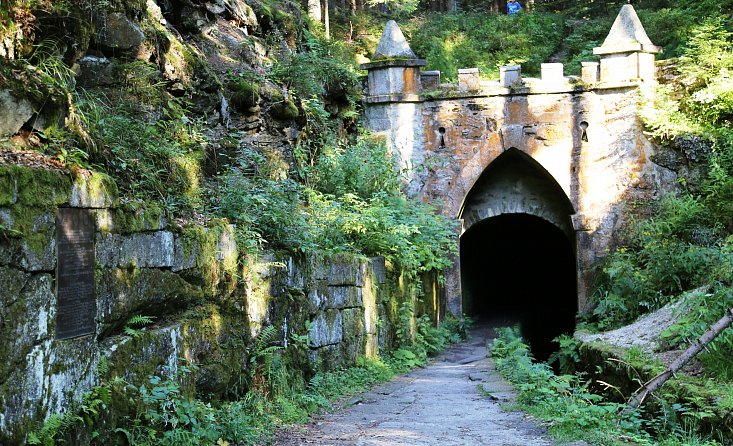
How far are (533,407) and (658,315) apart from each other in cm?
398

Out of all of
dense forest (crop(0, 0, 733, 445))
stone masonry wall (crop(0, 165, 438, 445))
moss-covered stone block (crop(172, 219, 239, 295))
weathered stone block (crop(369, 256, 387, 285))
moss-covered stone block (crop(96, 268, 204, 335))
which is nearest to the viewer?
stone masonry wall (crop(0, 165, 438, 445))

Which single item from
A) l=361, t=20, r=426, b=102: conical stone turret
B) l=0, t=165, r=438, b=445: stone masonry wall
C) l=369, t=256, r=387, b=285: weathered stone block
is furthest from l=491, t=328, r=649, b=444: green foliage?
l=361, t=20, r=426, b=102: conical stone turret

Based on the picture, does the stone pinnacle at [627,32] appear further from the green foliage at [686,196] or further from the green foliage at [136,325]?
the green foliage at [136,325]

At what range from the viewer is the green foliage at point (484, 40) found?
21.6 m

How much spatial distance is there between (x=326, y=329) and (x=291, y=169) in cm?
330

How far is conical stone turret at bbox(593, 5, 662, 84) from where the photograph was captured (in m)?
14.9

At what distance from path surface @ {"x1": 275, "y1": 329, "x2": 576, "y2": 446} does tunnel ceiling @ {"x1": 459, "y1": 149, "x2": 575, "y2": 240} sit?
732cm

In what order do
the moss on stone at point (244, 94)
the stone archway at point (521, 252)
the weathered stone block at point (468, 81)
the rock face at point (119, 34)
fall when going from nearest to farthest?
the rock face at point (119, 34), the moss on stone at point (244, 94), the weathered stone block at point (468, 81), the stone archway at point (521, 252)

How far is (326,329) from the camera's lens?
822cm

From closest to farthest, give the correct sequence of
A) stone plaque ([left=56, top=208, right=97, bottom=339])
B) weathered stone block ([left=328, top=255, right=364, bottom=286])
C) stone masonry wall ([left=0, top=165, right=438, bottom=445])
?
stone masonry wall ([left=0, top=165, right=438, bottom=445]) < stone plaque ([left=56, top=208, right=97, bottom=339]) < weathered stone block ([left=328, top=255, right=364, bottom=286])

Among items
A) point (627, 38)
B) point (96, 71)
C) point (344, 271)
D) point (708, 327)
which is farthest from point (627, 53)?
point (96, 71)

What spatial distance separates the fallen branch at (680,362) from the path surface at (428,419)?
3.68 feet

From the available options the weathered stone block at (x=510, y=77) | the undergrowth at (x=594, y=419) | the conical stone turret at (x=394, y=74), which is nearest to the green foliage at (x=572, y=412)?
the undergrowth at (x=594, y=419)

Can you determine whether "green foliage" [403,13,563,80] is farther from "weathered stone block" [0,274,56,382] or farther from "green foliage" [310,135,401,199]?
"weathered stone block" [0,274,56,382]
